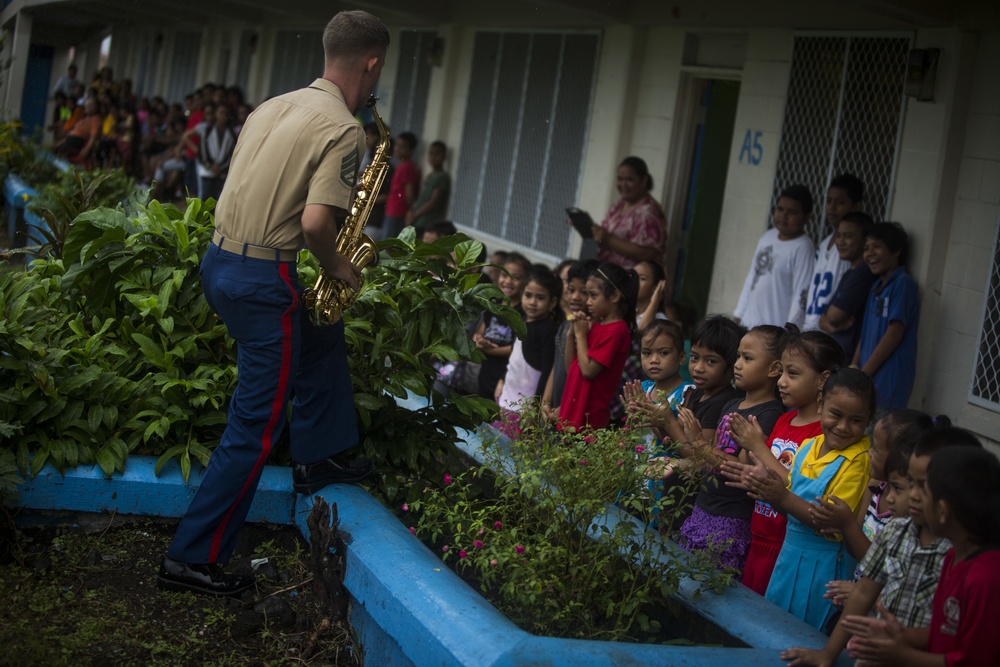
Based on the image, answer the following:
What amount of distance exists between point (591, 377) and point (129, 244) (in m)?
2.22

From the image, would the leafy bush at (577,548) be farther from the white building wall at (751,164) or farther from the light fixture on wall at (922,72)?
the white building wall at (751,164)

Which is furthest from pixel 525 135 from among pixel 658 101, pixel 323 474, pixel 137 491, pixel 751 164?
pixel 137 491

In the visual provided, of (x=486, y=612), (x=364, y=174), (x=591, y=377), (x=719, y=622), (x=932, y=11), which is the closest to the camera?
(x=486, y=612)

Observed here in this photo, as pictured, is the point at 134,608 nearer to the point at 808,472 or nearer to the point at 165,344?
the point at 165,344

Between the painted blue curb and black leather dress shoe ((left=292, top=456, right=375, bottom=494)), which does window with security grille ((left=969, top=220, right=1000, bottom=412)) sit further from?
the painted blue curb

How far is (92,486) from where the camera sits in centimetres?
416

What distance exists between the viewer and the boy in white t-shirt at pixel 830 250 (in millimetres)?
Answer: 6754

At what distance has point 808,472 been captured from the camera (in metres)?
3.78

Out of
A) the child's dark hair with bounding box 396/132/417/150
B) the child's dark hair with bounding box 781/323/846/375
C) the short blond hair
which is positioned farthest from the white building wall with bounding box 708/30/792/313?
the child's dark hair with bounding box 396/132/417/150

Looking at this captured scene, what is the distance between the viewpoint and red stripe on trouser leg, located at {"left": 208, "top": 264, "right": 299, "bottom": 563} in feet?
12.6

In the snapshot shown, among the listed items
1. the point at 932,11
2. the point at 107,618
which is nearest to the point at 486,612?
the point at 107,618

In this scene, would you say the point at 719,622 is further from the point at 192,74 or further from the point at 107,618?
the point at 192,74

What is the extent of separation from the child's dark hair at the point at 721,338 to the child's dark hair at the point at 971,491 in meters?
1.89

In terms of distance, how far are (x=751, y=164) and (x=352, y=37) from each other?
500 centimetres
